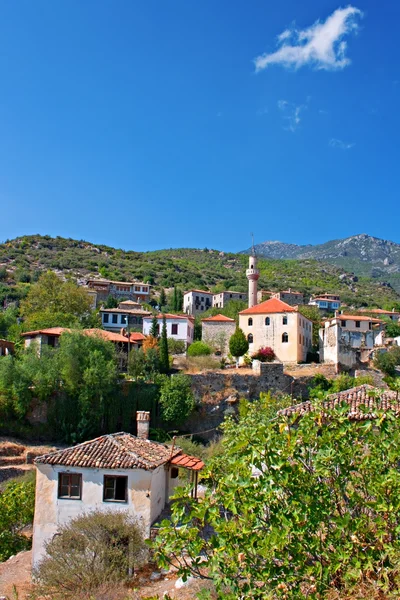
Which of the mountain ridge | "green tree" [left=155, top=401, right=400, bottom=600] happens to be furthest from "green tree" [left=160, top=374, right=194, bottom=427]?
the mountain ridge

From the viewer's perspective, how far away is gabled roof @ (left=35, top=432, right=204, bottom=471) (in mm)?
14883

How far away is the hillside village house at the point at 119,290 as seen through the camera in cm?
6938

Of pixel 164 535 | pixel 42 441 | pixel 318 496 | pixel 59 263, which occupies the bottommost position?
pixel 42 441

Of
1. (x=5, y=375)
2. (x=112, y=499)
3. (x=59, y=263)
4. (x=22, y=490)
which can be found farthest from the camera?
(x=59, y=263)

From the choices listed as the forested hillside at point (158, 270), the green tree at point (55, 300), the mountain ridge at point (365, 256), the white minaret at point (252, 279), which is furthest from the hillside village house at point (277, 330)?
the mountain ridge at point (365, 256)

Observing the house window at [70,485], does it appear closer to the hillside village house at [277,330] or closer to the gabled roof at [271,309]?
the hillside village house at [277,330]

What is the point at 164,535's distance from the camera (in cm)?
550

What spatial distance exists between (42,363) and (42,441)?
188 inches

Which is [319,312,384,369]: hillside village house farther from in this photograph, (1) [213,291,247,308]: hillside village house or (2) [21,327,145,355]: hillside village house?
(1) [213,291,247,308]: hillside village house

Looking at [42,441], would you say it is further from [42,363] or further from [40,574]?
[40,574]

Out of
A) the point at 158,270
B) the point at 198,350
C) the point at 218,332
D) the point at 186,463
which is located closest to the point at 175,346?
the point at 198,350

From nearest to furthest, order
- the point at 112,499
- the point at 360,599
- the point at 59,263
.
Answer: the point at 360,599
the point at 112,499
the point at 59,263

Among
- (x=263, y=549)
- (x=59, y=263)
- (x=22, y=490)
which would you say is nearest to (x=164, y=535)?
(x=263, y=549)

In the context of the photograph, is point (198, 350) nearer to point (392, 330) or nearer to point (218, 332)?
point (218, 332)
